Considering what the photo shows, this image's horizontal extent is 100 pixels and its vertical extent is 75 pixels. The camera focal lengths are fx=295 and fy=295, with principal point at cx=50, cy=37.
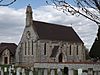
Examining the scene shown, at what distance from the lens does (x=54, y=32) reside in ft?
223

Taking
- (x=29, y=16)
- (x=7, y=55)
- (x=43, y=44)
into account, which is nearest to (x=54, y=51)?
(x=43, y=44)

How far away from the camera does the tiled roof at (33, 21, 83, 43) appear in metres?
63.9

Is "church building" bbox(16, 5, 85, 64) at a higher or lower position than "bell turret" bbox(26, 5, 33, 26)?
lower

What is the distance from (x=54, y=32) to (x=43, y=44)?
6.11 metres

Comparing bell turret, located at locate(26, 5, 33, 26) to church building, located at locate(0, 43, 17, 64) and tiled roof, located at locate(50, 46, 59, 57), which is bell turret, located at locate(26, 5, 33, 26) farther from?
church building, located at locate(0, 43, 17, 64)

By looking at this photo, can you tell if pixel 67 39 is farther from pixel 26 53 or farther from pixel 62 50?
pixel 26 53

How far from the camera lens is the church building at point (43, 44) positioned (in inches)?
2485

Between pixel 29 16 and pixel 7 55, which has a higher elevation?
pixel 29 16

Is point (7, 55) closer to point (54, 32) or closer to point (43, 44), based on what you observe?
point (43, 44)

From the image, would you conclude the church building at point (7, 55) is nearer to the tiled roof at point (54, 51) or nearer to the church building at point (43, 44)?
the church building at point (43, 44)

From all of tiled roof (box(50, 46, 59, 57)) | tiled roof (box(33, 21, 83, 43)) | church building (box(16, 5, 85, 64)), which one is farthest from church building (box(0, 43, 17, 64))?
tiled roof (box(50, 46, 59, 57))

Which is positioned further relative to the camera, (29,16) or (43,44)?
(29,16)

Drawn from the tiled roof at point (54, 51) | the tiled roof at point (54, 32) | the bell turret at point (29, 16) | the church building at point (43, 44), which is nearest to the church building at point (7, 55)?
the church building at point (43, 44)

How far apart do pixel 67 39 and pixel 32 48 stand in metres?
9.52
